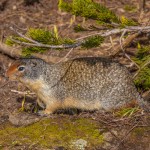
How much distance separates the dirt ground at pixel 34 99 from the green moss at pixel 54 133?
10 cm

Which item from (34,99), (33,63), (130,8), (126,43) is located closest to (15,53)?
(34,99)

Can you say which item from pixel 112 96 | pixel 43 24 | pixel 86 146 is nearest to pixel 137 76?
pixel 112 96

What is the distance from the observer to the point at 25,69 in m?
6.71

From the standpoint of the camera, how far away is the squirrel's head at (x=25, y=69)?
258 inches

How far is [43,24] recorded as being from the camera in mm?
10961

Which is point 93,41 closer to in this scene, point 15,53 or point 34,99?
point 34,99

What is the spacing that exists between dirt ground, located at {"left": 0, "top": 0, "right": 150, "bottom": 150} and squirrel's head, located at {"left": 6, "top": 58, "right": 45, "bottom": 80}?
22.1 inches

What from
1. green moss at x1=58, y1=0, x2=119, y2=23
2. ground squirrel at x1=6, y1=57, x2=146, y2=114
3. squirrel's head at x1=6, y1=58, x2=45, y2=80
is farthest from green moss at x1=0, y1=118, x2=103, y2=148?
green moss at x1=58, y1=0, x2=119, y2=23

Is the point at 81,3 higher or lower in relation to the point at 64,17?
higher

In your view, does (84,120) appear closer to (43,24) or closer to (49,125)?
(49,125)

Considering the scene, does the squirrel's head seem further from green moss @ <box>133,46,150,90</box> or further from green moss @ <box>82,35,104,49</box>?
green moss @ <box>133,46,150,90</box>

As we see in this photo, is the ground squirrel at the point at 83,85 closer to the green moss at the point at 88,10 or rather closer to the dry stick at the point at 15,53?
the green moss at the point at 88,10

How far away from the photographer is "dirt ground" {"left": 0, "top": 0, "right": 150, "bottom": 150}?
6117mm

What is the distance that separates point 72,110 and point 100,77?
2.68 feet
